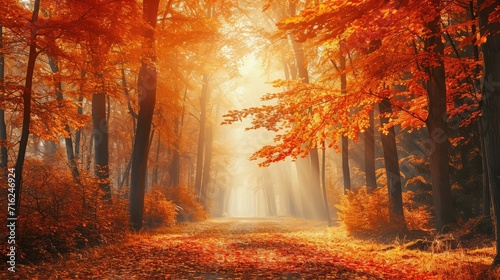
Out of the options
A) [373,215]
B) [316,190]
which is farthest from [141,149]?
[316,190]

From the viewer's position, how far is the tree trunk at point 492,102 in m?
7.19

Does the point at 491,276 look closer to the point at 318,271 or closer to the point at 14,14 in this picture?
the point at 318,271

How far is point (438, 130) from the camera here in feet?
35.3

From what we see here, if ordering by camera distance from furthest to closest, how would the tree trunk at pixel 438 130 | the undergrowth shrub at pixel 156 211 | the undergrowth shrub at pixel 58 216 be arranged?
the undergrowth shrub at pixel 156 211
the tree trunk at pixel 438 130
the undergrowth shrub at pixel 58 216

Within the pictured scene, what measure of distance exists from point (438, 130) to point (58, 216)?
9.76 meters

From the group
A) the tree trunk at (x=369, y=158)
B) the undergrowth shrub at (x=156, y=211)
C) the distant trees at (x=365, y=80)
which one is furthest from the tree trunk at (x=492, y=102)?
the undergrowth shrub at (x=156, y=211)

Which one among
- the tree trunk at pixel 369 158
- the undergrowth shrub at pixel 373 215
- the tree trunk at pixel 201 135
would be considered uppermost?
the tree trunk at pixel 201 135

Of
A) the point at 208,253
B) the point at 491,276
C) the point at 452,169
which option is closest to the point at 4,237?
the point at 208,253

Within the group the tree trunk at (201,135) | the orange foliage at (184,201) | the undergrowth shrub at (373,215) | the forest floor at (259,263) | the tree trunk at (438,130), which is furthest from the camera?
the tree trunk at (201,135)

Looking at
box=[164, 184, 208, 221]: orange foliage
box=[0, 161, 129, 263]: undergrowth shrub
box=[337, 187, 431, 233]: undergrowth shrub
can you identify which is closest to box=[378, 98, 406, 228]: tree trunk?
box=[337, 187, 431, 233]: undergrowth shrub

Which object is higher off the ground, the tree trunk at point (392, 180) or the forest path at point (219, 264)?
the tree trunk at point (392, 180)

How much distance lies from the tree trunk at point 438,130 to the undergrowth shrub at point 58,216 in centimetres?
924

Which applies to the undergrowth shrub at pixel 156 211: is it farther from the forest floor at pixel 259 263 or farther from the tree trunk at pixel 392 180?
the tree trunk at pixel 392 180

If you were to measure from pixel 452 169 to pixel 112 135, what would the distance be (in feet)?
76.0
